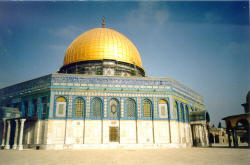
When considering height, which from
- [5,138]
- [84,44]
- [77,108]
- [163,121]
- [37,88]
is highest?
[84,44]

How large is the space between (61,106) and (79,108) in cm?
166

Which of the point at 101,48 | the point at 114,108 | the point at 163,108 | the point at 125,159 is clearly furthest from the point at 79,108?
the point at 125,159

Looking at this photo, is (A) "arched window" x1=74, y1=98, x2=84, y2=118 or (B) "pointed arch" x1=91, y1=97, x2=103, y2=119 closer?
(A) "arched window" x1=74, y1=98, x2=84, y2=118

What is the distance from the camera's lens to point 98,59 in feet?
80.0

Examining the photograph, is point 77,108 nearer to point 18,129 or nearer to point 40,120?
point 40,120

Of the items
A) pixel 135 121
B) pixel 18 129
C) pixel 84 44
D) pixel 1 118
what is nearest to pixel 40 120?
pixel 18 129

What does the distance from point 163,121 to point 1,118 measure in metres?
16.1

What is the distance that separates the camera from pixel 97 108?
1991 cm

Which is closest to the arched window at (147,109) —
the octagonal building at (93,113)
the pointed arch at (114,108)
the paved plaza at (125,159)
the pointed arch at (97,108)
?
the octagonal building at (93,113)

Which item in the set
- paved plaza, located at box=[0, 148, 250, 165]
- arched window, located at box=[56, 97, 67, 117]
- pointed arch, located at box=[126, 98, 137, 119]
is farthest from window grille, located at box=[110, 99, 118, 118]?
paved plaza, located at box=[0, 148, 250, 165]

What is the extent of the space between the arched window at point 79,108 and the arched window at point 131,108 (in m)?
4.44

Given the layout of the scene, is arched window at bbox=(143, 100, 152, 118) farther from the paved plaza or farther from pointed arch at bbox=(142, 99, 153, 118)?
the paved plaza

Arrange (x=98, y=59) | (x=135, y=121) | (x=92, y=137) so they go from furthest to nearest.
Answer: (x=98, y=59) < (x=135, y=121) < (x=92, y=137)

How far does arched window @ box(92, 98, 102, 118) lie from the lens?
1965cm
